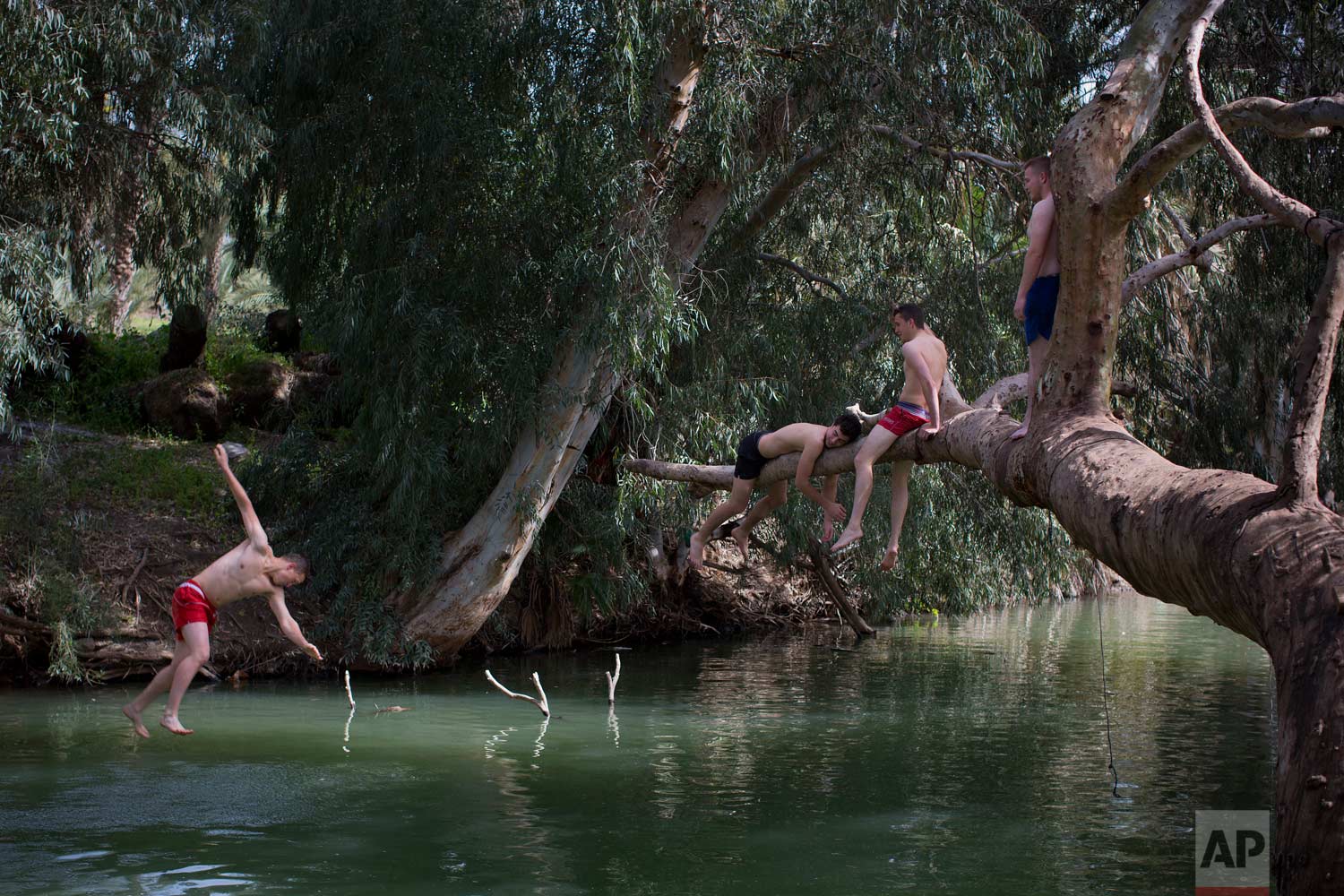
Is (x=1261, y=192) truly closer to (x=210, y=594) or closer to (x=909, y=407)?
(x=909, y=407)

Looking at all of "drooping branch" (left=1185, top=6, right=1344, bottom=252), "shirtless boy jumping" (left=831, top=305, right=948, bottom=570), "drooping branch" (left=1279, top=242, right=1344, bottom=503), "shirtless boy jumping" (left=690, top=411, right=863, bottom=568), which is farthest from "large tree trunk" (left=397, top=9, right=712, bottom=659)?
"drooping branch" (left=1279, top=242, right=1344, bottom=503)

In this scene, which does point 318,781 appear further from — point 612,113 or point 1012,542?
point 1012,542

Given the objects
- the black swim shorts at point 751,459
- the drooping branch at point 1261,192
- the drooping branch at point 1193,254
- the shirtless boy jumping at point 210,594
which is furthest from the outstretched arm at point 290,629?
the drooping branch at point 1261,192

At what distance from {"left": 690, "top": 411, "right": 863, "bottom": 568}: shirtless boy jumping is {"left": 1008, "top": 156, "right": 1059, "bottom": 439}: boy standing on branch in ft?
5.35

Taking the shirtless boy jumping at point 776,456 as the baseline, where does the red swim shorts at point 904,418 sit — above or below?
above

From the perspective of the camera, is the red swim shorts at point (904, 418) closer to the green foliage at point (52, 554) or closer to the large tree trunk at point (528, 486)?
the large tree trunk at point (528, 486)

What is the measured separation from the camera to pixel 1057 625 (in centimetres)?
2383

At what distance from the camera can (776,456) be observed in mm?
9000

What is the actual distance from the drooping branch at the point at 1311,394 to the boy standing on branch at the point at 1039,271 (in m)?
2.22

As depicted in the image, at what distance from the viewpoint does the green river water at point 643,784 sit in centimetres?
739

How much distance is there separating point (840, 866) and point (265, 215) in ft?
42.5

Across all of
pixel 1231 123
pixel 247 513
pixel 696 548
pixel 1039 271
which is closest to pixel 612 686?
pixel 696 548

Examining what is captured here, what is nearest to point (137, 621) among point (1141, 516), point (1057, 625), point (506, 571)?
point (506, 571)

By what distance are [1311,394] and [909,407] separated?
158 inches
